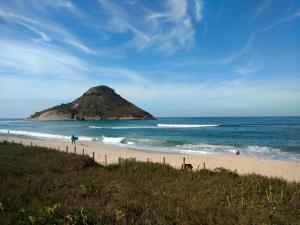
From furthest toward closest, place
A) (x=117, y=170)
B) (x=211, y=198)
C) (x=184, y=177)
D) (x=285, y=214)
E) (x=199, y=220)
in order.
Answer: (x=117, y=170) < (x=184, y=177) < (x=211, y=198) < (x=285, y=214) < (x=199, y=220)

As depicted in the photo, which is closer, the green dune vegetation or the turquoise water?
the green dune vegetation

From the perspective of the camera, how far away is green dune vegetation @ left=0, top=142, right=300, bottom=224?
627 centimetres

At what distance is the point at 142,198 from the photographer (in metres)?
8.14

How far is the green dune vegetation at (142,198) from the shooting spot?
20.6 feet

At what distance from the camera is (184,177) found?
37.6ft

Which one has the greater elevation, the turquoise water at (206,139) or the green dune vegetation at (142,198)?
the green dune vegetation at (142,198)

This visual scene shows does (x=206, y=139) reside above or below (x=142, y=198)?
below

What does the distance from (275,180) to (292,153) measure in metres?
23.9

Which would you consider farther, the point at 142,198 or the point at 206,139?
the point at 206,139

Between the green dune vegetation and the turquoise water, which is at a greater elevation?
the green dune vegetation

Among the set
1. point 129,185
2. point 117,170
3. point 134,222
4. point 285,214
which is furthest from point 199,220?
point 117,170

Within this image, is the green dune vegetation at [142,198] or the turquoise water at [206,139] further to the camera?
the turquoise water at [206,139]

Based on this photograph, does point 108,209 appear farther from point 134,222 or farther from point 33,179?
point 33,179

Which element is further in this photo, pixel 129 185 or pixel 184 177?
pixel 184 177
